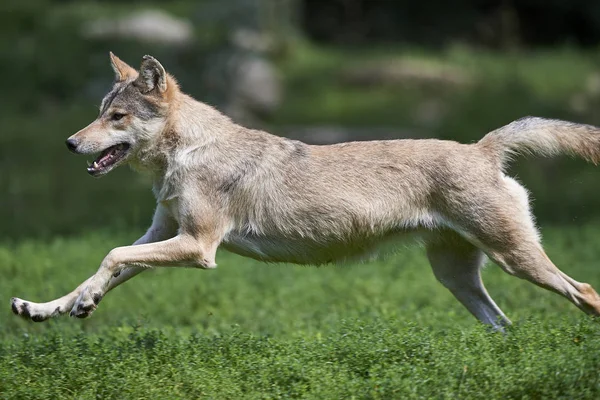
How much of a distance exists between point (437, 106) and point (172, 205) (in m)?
15.5

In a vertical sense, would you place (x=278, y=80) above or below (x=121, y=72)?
below

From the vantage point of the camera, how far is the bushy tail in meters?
7.60

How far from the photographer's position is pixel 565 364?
19.7 ft

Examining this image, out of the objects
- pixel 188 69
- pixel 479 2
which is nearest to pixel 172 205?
pixel 188 69

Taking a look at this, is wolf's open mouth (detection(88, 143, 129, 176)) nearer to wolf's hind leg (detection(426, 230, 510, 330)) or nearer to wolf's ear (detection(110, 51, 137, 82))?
wolf's ear (detection(110, 51, 137, 82))

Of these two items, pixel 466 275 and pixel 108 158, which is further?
pixel 466 275

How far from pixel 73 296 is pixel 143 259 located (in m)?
0.73

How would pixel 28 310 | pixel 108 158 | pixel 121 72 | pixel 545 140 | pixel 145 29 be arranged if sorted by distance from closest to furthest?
pixel 28 310 < pixel 108 158 < pixel 545 140 < pixel 121 72 < pixel 145 29

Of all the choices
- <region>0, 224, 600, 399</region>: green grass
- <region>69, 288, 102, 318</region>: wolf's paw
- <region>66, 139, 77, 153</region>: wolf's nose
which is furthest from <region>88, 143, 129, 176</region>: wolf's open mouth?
Answer: <region>0, 224, 600, 399</region>: green grass

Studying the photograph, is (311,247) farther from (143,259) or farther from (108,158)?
(108,158)

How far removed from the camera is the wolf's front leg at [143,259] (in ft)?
22.5

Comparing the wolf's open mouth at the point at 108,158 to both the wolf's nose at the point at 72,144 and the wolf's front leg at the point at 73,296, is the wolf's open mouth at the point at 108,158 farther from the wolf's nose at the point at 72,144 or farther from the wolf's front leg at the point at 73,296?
the wolf's front leg at the point at 73,296

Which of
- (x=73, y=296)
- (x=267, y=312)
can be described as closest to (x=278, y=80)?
(x=267, y=312)

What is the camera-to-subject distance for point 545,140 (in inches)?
301
